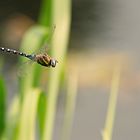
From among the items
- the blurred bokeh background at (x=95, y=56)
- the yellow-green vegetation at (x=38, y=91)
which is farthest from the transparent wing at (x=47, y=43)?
the blurred bokeh background at (x=95, y=56)

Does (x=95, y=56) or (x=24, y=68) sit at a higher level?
(x=95, y=56)

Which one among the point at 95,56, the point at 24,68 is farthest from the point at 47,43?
the point at 95,56

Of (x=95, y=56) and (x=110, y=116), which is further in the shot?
(x=95, y=56)

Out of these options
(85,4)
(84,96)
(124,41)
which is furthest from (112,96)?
(85,4)

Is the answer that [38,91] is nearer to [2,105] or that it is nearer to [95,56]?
[2,105]

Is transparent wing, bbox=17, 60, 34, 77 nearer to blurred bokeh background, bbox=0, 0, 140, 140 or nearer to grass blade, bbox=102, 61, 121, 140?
grass blade, bbox=102, 61, 121, 140

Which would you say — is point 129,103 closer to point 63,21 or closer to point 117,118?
point 117,118

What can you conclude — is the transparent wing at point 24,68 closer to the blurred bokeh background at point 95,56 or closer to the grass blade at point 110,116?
the grass blade at point 110,116

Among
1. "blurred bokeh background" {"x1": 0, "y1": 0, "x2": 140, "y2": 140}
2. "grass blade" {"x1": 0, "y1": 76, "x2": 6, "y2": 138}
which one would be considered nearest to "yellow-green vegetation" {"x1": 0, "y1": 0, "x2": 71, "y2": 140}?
"grass blade" {"x1": 0, "y1": 76, "x2": 6, "y2": 138}
